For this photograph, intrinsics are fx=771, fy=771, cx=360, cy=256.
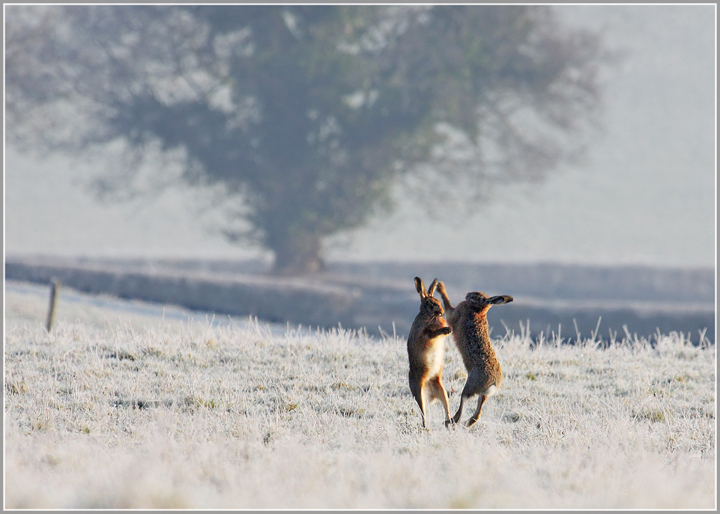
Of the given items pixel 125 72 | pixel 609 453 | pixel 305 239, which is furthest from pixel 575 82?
pixel 609 453

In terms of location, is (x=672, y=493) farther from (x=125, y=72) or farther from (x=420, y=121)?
(x=125, y=72)

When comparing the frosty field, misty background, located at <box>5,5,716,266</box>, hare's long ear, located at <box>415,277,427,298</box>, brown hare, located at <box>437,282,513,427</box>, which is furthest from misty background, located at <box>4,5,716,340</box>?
hare's long ear, located at <box>415,277,427,298</box>

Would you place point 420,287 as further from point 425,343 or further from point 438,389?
point 438,389

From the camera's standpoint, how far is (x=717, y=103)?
8719mm

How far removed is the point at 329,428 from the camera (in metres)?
6.96

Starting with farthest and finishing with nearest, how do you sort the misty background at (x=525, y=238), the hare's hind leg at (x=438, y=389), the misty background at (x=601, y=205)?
the misty background at (x=601, y=205) → the misty background at (x=525, y=238) → the hare's hind leg at (x=438, y=389)

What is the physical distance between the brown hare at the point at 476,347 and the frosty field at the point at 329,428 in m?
0.47

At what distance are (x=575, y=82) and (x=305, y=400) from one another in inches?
800

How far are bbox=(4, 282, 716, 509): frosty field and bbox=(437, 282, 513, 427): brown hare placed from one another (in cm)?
A: 47

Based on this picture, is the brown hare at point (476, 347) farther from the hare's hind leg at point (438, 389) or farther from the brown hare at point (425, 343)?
the brown hare at point (425, 343)

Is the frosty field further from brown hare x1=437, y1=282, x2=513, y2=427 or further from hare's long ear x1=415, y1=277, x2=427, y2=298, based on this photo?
hare's long ear x1=415, y1=277, x2=427, y2=298

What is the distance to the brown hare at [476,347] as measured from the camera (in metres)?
5.95

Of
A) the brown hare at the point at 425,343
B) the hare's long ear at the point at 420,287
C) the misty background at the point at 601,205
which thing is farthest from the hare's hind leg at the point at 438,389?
the misty background at the point at 601,205

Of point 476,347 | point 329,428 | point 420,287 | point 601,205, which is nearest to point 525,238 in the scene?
point 601,205
